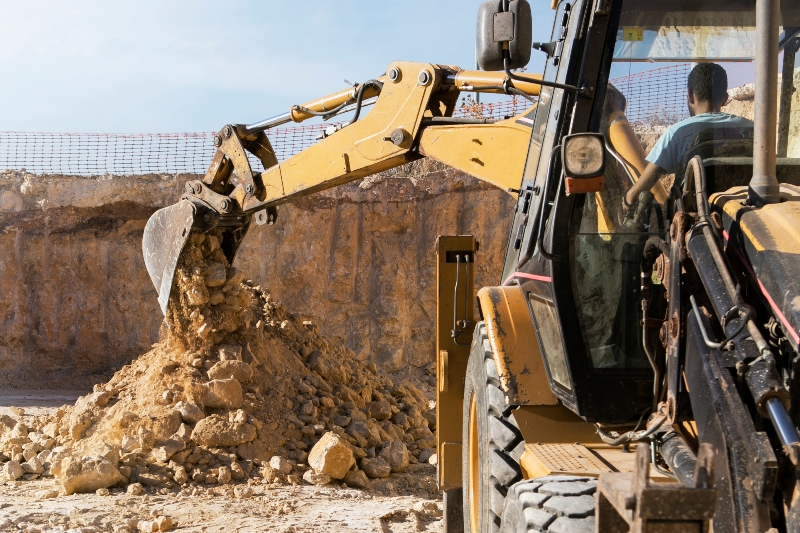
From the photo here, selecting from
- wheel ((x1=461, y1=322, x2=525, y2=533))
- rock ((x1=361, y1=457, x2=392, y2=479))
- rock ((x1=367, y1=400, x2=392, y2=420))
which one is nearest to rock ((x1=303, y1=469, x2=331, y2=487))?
rock ((x1=361, y1=457, x2=392, y2=479))

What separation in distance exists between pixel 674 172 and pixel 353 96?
10.2ft

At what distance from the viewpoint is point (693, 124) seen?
112 inches

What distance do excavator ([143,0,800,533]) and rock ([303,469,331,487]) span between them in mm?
2384

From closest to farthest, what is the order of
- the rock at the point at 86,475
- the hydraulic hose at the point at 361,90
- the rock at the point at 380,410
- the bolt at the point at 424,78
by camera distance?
the bolt at the point at 424,78
the hydraulic hose at the point at 361,90
the rock at the point at 86,475
the rock at the point at 380,410

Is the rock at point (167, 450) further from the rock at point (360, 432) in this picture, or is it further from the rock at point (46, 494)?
the rock at point (360, 432)

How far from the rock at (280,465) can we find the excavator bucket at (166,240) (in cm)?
161

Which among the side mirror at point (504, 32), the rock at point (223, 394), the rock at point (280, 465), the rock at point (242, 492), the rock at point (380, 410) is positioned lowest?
the rock at point (242, 492)

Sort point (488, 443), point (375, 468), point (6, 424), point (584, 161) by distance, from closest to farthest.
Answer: point (584, 161) < point (488, 443) < point (375, 468) < point (6, 424)

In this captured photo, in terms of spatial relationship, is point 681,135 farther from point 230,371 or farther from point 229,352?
point 229,352

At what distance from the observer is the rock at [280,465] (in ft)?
22.2

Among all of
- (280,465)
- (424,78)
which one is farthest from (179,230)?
(424,78)

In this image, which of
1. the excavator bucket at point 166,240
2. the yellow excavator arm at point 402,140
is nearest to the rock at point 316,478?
the excavator bucket at point 166,240

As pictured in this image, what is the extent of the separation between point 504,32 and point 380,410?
221 inches

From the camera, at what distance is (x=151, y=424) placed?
7.06 meters
